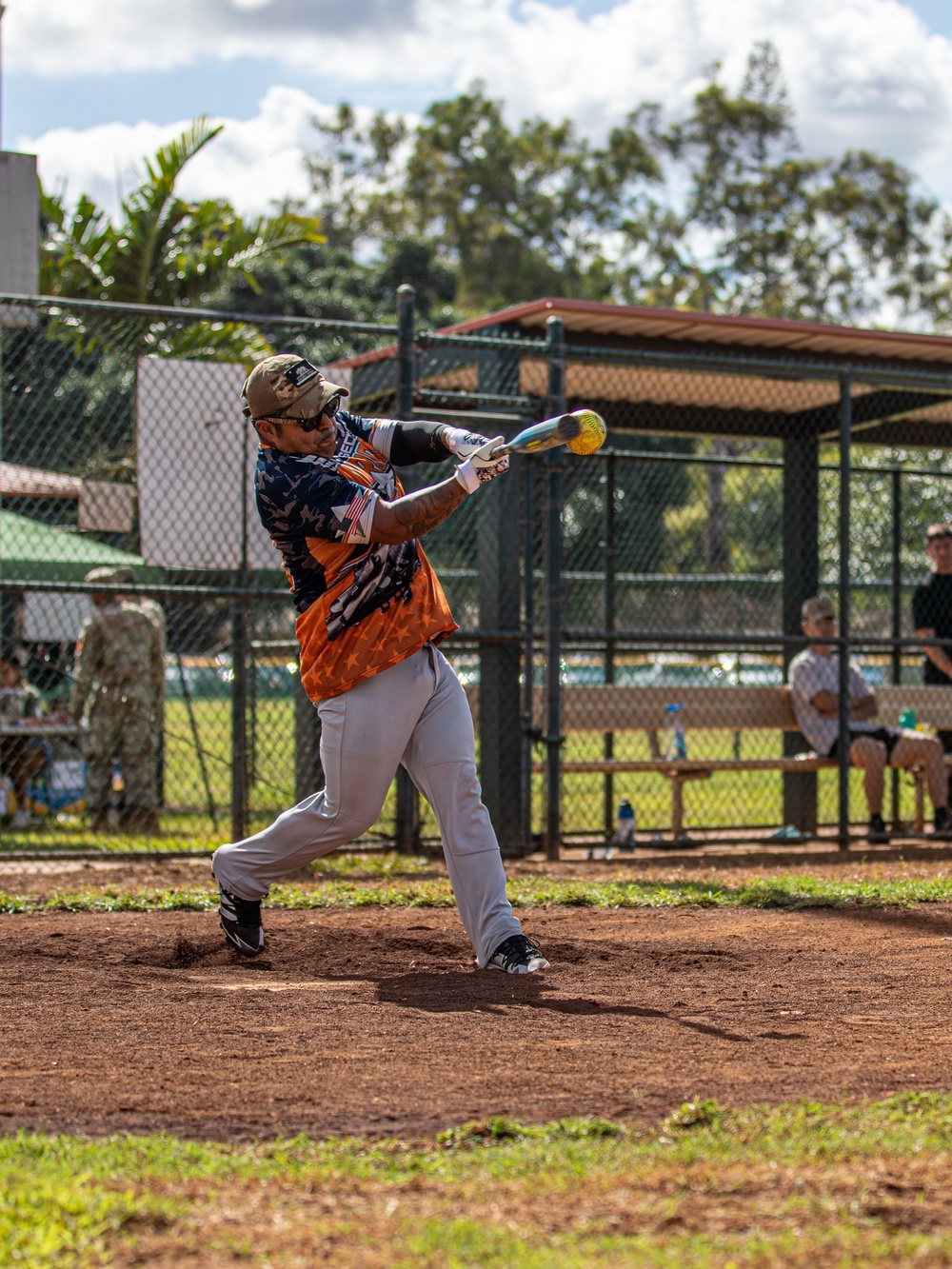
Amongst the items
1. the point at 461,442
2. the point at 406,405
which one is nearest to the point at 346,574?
the point at 461,442

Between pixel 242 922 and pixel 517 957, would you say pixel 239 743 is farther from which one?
pixel 517 957

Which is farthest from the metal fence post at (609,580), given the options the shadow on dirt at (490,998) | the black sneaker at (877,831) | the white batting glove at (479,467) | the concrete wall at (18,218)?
the white batting glove at (479,467)

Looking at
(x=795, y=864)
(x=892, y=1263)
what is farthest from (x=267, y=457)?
(x=795, y=864)

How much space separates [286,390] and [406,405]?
3502mm

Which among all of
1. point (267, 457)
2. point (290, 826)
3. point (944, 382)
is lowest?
point (290, 826)

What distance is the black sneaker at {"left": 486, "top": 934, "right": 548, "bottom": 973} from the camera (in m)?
4.94

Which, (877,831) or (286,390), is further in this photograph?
(877,831)

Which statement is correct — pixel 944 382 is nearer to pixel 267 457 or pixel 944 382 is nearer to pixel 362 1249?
pixel 267 457

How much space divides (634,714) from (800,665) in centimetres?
119

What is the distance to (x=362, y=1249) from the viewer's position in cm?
243

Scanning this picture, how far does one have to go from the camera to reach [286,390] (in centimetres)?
477

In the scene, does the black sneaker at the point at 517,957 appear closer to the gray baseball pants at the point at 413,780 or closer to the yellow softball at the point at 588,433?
the gray baseball pants at the point at 413,780

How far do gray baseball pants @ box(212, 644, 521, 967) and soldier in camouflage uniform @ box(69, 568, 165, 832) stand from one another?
5.51m

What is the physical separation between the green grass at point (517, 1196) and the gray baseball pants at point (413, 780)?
1882 mm
